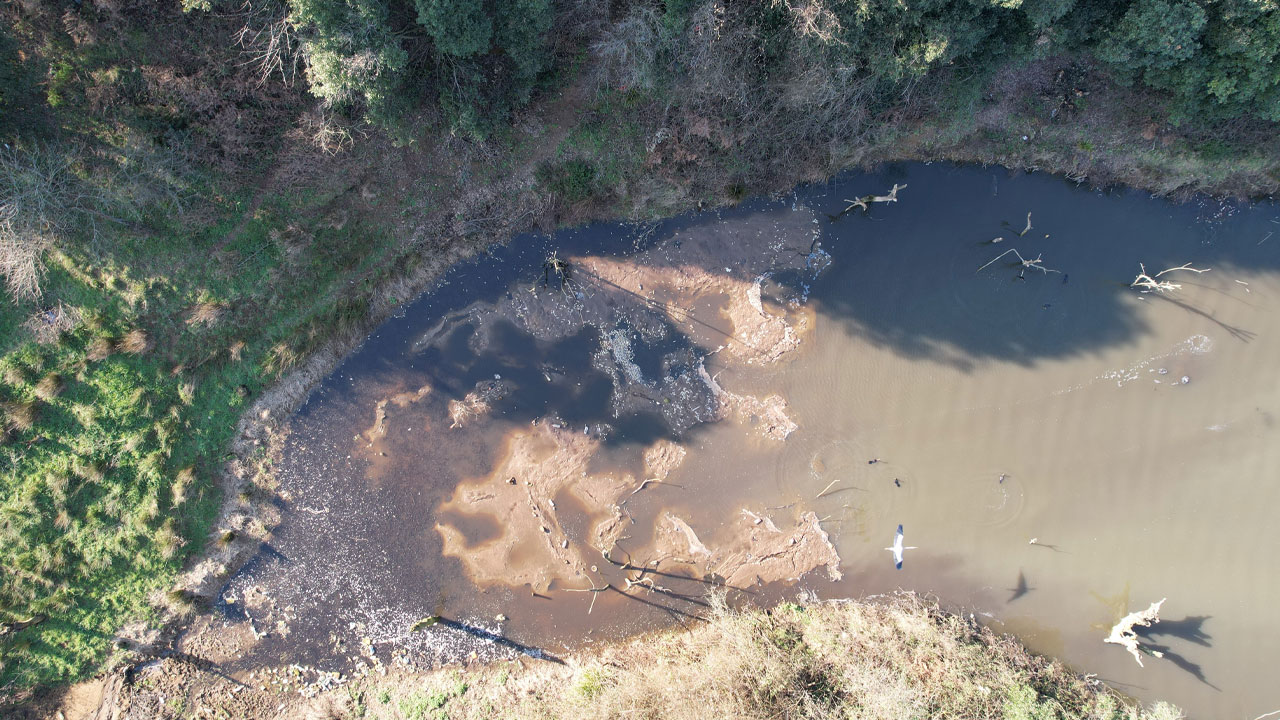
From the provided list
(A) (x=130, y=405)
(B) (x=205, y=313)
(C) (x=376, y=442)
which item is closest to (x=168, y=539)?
(A) (x=130, y=405)

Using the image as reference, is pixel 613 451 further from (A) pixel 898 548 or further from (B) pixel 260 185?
(B) pixel 260 185

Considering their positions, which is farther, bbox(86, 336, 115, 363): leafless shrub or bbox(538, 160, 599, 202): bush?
bbox(538, 160, 599, 202): bush

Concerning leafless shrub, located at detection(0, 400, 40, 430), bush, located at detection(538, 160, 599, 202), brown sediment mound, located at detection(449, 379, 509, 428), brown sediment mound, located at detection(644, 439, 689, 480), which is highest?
bush, located at detection(538, 160, 599, 202)

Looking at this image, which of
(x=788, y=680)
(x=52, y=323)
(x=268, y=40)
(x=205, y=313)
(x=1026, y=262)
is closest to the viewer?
(x=268, y=40)

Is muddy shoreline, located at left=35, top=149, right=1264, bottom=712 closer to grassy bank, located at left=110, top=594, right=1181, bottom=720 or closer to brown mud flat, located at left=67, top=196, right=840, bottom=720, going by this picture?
brown mud flat, located at left=67, top=196, right=840, bottom=720

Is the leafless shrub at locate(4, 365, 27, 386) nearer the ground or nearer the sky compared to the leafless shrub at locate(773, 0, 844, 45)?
nearer the ground

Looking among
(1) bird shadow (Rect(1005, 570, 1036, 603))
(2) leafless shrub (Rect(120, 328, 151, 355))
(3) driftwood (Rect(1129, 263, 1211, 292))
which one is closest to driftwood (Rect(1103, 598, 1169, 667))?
(1) bird shadow (Rect(1005, 570, 1036, 603))

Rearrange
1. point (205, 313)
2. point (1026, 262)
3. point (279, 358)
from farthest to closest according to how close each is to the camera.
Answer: point (1026, 262) < point (279, 358) < point (205, 313)

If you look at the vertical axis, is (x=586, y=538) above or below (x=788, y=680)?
A: above
